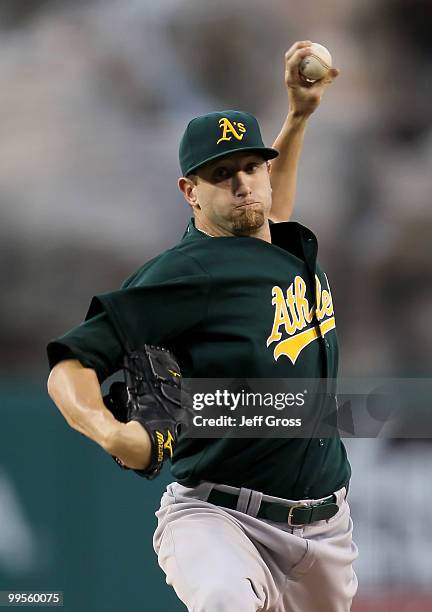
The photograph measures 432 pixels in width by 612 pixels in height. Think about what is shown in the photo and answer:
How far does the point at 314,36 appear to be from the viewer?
618 centimetres

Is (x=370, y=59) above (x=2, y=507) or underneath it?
above

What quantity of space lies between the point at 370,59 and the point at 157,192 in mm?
1524

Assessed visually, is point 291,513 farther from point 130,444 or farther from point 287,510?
point 130,444

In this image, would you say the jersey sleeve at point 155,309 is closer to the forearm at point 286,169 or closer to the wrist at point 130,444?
the wrist at point 130,444

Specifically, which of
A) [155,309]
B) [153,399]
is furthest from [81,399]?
[155,309]

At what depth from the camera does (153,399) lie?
2.27 metres

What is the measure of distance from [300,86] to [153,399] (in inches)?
52.5

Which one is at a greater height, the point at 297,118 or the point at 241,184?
the point at 297,118

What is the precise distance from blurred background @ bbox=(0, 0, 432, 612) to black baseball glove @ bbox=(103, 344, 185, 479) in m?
2.67

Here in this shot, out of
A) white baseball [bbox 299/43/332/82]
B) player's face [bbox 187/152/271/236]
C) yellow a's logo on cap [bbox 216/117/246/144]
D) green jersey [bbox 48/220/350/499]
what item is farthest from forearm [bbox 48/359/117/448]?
white baseball [bbox 299/43/332/82]

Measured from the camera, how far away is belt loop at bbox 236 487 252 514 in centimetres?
261

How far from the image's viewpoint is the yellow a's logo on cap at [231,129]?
2.68 meters

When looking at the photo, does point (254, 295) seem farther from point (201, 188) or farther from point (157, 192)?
point (157, 192)

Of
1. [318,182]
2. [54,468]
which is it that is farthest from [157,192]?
[54,468]
